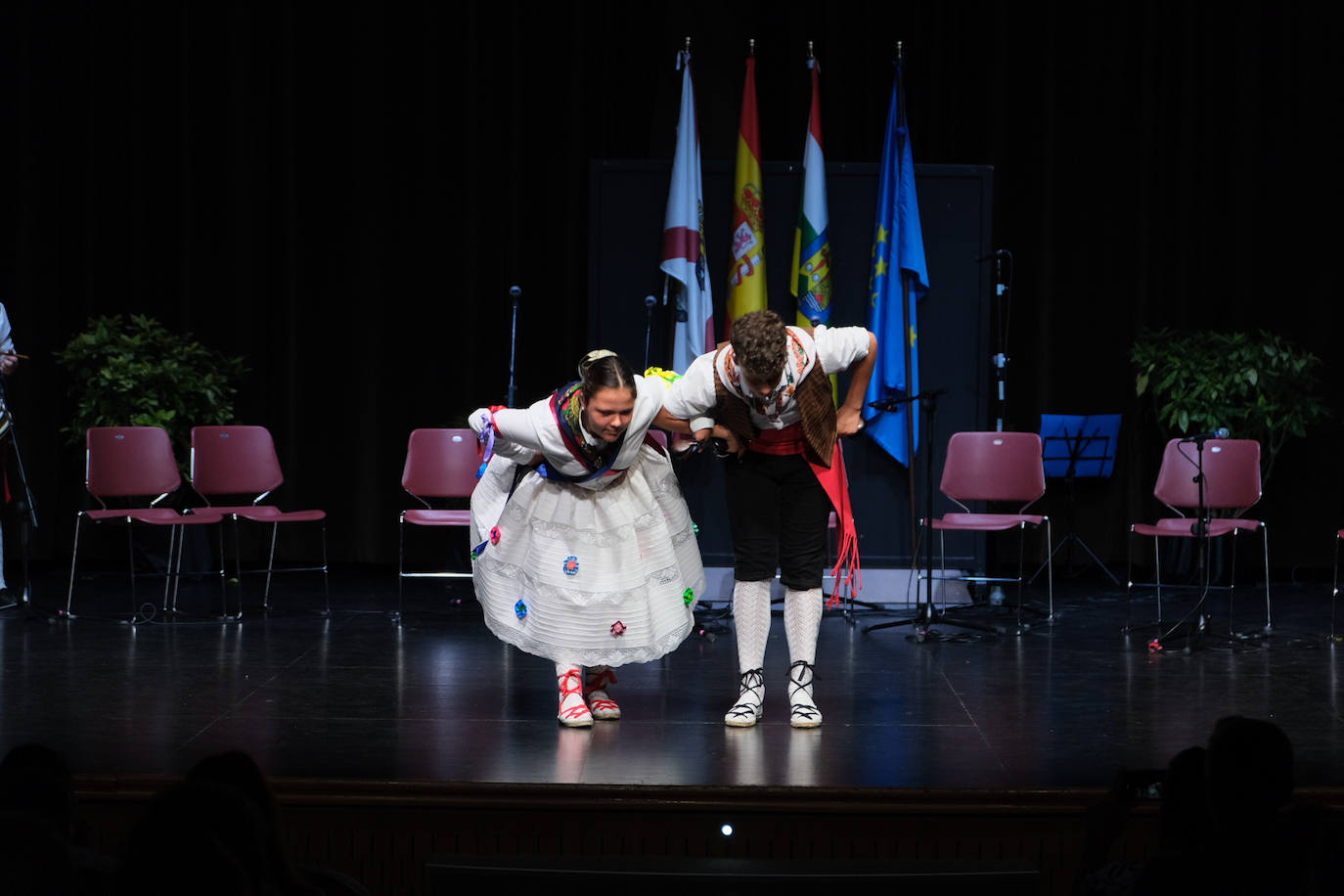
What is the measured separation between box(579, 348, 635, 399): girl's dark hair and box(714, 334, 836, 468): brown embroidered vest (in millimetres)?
305

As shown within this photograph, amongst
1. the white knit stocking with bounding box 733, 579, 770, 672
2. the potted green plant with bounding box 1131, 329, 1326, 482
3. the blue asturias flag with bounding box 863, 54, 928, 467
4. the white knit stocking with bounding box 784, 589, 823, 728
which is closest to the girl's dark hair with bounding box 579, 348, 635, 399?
the white knit stocking with bounding box 733, 579, 770, 672

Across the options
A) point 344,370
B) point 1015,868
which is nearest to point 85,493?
point 344,370

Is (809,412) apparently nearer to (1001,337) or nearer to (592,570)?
(592,570)

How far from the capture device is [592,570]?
3959 mm

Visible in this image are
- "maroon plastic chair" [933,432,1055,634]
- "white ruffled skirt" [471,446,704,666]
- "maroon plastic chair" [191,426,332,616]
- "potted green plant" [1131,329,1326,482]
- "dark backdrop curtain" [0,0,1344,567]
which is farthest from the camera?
"dark backdrop curtain" [0,0,1344,567]

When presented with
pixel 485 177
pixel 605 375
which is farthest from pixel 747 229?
pixel 605 375

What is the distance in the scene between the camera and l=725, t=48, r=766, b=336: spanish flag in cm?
698

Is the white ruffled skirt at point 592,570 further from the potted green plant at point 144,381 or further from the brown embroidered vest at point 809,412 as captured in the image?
the potted green plant at point 144,381

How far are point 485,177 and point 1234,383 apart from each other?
14.7 feet

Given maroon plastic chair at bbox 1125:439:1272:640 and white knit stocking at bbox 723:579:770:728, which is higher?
maroon plastic chair at bbox 1125:439:1272:640

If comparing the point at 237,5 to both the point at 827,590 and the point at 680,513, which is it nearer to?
the point at 827,590

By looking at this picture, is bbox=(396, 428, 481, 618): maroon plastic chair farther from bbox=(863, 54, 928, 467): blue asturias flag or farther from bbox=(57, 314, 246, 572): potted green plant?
bbox=(863, 54, 928, 467): blue asturias flag

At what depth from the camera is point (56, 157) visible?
8180 millimetres

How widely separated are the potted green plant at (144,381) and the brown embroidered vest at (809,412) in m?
4.31
